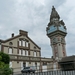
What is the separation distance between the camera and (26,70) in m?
25.8

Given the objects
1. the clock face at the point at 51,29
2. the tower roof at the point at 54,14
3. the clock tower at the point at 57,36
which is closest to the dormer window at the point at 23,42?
the clock tower at the point at 57,36

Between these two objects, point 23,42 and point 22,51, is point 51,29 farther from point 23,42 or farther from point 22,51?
point 22,51

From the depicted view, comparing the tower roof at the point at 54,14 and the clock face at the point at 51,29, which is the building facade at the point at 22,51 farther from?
the tower roof at the point at 54,14

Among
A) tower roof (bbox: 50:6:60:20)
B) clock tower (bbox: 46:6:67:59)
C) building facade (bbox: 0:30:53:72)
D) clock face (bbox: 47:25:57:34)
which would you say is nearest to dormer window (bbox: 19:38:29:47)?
building facade (bbox: 0:30:53:72)

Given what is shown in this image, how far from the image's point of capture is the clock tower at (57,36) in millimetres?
Answer: 50938

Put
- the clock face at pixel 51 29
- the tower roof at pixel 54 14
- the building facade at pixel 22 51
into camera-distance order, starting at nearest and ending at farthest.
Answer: the building facade at pixel 22 51, the clock face at pixel 51 29, the tower roof at pixel 54 14

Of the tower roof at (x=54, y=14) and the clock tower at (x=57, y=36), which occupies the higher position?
the tower roof at (x=54, y=14)

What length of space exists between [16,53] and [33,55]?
18.9 feet

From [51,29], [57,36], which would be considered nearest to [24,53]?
[57,36]

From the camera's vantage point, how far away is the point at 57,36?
51750mm

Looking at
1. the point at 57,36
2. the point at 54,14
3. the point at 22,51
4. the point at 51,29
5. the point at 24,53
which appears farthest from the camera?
the point at 54,14

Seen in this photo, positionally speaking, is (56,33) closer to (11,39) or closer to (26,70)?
(11,39)

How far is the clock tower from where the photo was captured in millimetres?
50938

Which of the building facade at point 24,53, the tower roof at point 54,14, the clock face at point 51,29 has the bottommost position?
the building facade at point 24,53
